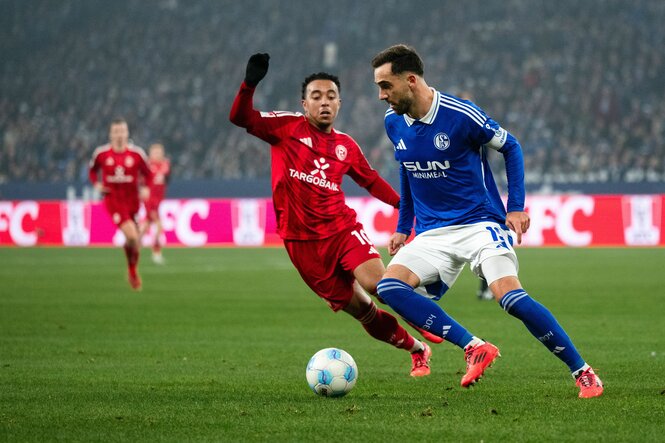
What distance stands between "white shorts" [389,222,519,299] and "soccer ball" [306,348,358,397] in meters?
0.66

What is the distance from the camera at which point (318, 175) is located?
757cm

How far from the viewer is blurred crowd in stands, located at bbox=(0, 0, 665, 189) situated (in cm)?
3200

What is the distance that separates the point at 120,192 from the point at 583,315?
745cm

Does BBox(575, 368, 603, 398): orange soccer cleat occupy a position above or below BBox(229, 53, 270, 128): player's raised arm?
below

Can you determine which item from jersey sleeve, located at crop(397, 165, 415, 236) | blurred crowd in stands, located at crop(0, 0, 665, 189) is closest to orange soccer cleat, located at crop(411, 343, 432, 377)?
jersey sleeve, located at crop(397, 165, 415, 236)

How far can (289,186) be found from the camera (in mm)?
7566

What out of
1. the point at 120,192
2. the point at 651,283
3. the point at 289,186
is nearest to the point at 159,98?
the point at 120,192

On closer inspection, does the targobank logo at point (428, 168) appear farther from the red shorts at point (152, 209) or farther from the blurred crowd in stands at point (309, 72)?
the blurred crowd in stands at point (309, 72)

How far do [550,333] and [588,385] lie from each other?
35 centimetres

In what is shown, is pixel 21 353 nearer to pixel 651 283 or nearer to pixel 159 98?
pixel 651 283

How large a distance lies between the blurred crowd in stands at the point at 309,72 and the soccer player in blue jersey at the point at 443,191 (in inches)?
865

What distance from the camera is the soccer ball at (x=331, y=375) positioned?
6219mm

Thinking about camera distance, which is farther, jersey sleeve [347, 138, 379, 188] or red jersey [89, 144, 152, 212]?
red jersey [89, 144, 152, 212]

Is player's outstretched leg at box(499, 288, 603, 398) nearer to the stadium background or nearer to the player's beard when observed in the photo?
the stadium background
